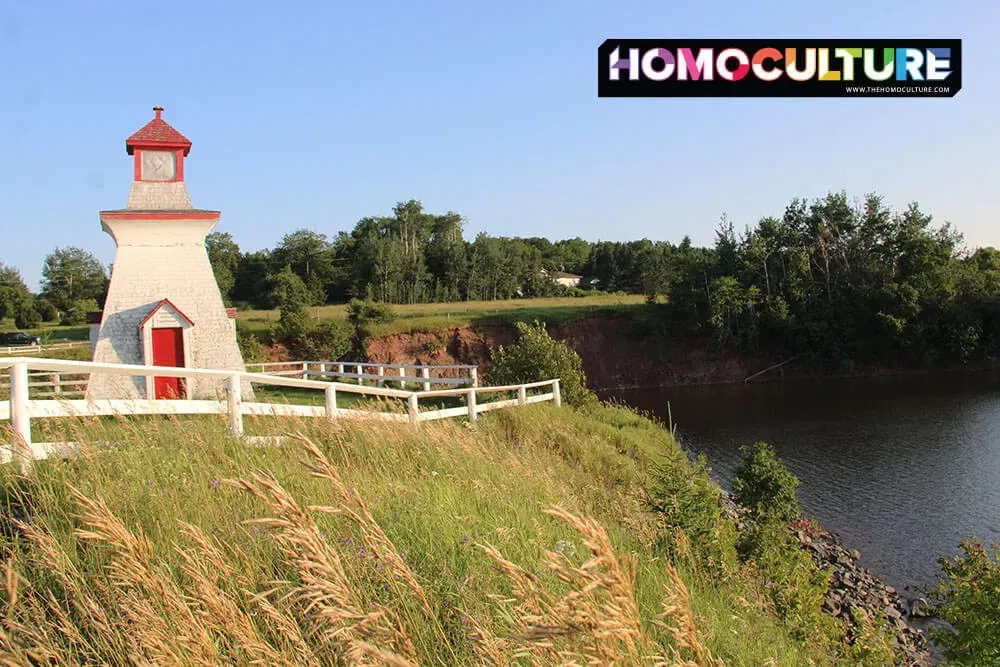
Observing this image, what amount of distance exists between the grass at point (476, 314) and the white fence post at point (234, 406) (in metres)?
39.5

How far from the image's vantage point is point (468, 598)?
3.23 metres

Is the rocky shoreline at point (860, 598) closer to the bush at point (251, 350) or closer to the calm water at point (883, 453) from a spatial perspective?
the calm water at point (883, 453)

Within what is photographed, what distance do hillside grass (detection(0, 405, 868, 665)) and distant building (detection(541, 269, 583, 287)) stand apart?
81.0m

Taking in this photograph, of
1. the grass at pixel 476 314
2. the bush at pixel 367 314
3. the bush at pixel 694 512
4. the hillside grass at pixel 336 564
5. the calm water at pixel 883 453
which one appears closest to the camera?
the hillside grass at pixel 336 564

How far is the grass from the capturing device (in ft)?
156

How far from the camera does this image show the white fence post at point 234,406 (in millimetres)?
6928

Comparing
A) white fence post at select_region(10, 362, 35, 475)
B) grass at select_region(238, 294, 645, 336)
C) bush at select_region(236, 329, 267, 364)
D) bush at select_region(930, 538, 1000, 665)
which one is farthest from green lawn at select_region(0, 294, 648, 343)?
white fence post at select_region(10, 362, 35, 475)

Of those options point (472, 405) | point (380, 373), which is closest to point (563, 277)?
point (380, 373)

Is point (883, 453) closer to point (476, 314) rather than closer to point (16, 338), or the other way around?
point (476, 314)

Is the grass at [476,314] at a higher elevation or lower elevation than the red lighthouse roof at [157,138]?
lower

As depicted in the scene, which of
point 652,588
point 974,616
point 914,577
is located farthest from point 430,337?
point 652,588

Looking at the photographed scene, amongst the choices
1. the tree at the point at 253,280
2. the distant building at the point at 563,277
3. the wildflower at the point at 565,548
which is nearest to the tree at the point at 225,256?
the tree at the point at 253,280

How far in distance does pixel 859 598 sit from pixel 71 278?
8015cm

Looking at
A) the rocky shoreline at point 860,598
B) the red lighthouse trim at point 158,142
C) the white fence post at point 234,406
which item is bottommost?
the rocky shoreline at point 860,598
